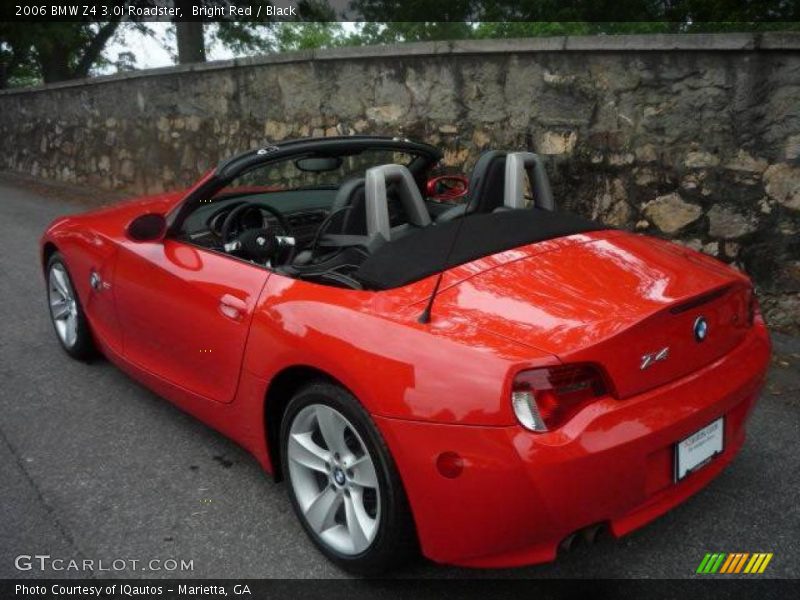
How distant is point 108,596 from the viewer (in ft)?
7.95

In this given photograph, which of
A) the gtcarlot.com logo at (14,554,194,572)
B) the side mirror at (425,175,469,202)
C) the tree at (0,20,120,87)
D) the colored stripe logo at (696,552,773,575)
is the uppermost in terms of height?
the tree at (0,20,120,87)

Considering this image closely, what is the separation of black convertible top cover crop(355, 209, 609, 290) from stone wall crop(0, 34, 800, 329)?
2.22 meters

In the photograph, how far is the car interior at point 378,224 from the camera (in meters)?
2.65

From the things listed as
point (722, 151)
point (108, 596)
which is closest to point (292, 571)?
point (108, 596)

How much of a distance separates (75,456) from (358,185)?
1.80m

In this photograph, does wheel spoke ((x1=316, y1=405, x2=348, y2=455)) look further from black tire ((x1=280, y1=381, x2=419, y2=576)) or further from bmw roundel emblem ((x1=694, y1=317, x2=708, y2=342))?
bmw roundel emblem ((x1=694, y1=317, x2=708, y2=342))

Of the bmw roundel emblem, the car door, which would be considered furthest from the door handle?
the bmw roundel emblem

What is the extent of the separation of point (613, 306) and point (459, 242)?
663 mm

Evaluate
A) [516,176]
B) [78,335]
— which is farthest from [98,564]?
[516,176]

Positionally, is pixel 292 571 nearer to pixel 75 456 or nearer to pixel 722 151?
pixel 75 456

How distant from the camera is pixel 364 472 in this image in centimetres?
236

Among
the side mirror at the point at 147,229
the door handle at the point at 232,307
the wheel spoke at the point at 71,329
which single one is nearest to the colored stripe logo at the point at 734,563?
the door handle at the point at 232,307

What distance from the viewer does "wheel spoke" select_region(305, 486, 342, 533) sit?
8.32 ft

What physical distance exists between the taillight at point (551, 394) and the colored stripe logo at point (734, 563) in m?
0.85
